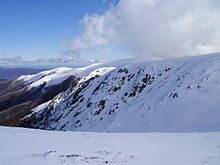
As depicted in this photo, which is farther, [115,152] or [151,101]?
[151,101]

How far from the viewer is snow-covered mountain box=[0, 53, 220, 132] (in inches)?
1094

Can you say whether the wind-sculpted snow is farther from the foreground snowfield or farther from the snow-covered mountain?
the foreground snowfield

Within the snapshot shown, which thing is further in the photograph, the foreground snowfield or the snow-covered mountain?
the snow-covered mountain

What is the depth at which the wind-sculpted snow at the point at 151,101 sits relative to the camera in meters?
27.8

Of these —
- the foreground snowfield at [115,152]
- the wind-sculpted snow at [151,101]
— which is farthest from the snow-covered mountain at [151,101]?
the foreground snowfield at [115,152]

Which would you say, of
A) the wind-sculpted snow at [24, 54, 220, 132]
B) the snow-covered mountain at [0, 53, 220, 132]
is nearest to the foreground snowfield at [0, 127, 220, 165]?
the wind-sculpted snow at [24, 54, 220, 132]

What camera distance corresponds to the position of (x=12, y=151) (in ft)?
40.1

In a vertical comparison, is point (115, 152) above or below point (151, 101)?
above

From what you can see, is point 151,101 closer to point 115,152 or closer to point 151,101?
point 151,101

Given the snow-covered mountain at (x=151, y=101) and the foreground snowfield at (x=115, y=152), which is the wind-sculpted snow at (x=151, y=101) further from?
the foreground snowfield at (x=115, y=152)

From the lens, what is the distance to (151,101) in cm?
3481

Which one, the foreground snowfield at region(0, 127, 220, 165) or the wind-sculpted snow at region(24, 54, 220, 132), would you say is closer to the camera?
the foreground snowfield at region(0, 127, 220, 165)

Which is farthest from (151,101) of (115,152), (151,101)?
(115,152)

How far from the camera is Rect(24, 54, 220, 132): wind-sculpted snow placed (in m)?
27.8
